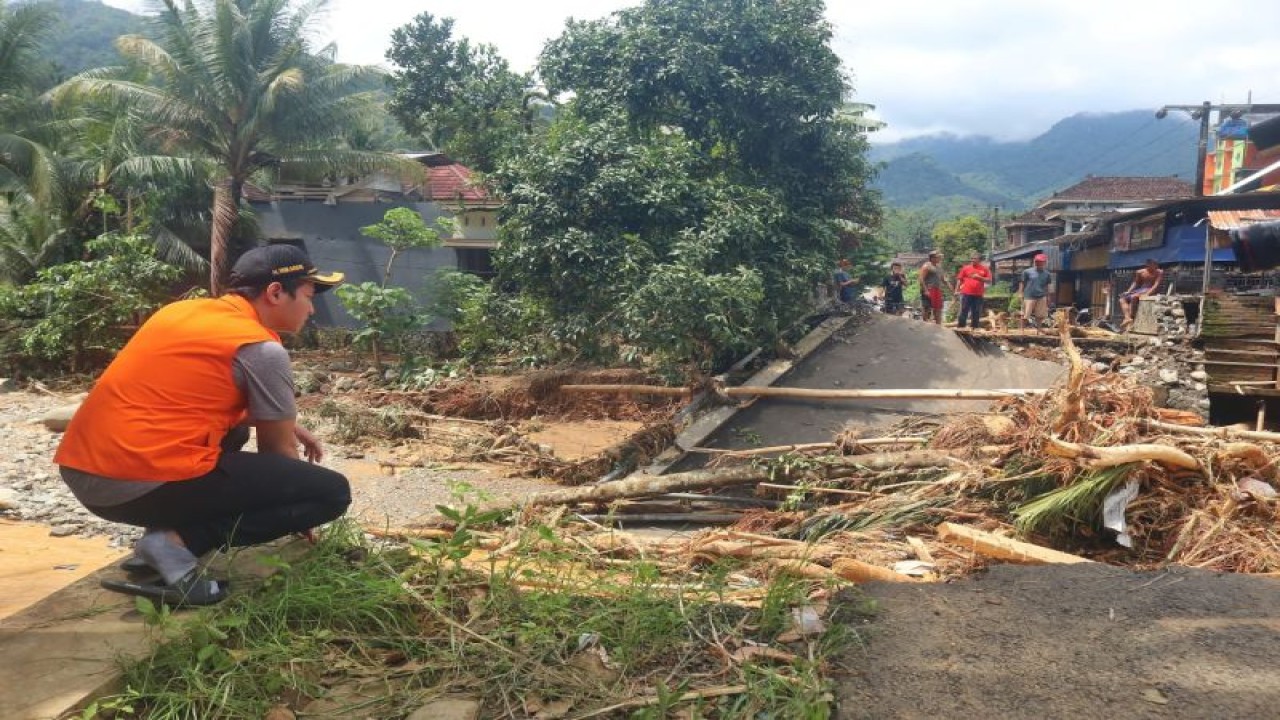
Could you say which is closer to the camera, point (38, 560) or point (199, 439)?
point (199, 439)

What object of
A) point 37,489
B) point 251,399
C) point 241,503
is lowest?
point 37,489

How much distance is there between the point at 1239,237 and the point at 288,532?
6.46 meters

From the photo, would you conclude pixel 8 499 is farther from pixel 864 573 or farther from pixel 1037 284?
pixel 1037 284

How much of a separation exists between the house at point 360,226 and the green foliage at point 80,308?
4671 mm

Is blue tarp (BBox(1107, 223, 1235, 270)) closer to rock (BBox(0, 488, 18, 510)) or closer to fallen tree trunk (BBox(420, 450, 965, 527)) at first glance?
fallen tree trunk (BBox(420, 450, 965, 527))

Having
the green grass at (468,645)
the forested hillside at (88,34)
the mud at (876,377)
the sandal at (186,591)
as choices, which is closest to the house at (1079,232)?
the mud at (876,377)

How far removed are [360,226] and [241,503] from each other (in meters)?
17.6

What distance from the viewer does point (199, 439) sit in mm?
2723

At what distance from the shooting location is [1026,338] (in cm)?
1287

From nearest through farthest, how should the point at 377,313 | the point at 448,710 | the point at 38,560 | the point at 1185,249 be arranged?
the point at 448,710 → the point at 38,560 → the point at 377,313 → the point at 1185,249

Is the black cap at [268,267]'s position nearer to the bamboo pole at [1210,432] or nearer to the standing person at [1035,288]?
the bamboo pole at [1210,432]

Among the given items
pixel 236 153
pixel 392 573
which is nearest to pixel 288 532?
pixel 392 573

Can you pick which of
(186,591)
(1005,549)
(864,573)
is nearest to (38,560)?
(186,591)

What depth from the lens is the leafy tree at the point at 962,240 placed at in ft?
140
